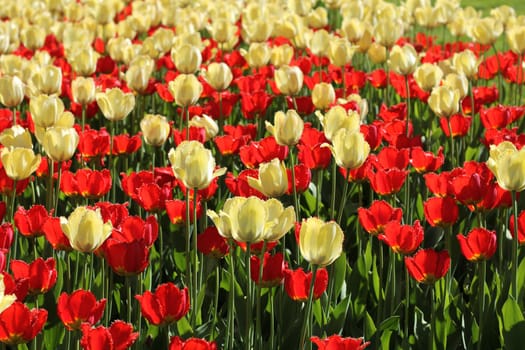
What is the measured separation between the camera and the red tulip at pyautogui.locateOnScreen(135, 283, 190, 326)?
7.05ft

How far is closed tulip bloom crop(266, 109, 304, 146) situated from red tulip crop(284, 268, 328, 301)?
2.32 feet

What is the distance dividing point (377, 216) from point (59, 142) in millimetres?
1041

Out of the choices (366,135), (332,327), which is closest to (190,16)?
(366,135)

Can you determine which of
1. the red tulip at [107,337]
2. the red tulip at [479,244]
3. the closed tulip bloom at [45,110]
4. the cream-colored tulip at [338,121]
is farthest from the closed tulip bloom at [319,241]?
the closed tulip bloom at [45,110]

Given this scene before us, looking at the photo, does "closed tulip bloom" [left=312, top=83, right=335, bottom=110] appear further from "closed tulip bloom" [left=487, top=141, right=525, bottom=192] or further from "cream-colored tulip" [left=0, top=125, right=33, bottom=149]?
"closed tulip bloom" [left=487, top=141, right=525, bottom=192]

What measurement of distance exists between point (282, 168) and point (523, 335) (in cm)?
78

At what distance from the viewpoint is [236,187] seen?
279 cm

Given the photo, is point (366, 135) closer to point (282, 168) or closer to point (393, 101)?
point (282, 168)

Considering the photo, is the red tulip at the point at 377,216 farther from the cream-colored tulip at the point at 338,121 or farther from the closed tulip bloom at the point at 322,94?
the closed tulip bloom at the point at 322,94

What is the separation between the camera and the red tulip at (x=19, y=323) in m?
2.02

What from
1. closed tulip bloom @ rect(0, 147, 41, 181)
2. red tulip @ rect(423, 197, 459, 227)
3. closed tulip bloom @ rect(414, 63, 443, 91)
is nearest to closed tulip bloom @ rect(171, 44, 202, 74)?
closed tulip bloom @ rect(414, 63, 443, 91)

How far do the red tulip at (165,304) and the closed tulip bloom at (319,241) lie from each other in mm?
311

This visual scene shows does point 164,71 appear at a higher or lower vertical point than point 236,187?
lower

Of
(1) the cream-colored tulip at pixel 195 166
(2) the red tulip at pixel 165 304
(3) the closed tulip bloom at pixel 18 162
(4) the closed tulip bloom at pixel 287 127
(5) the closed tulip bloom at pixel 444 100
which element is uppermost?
→ (1) the cream-colored tulip at pixel 195 166
